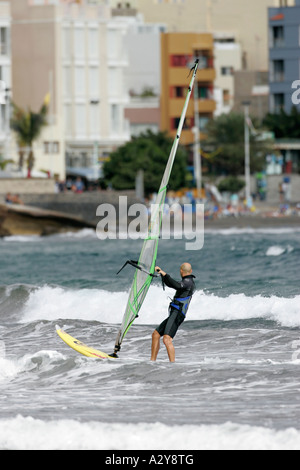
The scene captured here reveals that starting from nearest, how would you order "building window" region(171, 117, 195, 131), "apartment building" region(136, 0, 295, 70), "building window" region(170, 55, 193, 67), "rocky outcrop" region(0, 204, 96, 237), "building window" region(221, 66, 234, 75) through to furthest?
"rocky outcrop" region(0, 204, 96, 237)
"building window" region(171, 117, 195, 131)
"building window" region(170, 55, 193, 67)
"building window" region(221, 66, 234, 75)
"apartment building" region(136, 0, 295, 70)

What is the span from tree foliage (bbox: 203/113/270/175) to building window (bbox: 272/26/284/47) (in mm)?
8323

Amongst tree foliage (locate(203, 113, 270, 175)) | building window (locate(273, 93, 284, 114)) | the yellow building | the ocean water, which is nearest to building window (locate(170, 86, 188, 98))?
the yellow building

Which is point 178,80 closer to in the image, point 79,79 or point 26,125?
point 79,79

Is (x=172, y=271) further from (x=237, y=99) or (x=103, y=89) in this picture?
(x=237, y=99)

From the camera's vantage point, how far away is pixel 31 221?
53.3 m

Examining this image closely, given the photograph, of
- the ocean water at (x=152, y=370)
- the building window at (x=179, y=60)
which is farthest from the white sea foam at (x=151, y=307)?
the building window at (x=179, y=60)

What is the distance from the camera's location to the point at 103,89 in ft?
245

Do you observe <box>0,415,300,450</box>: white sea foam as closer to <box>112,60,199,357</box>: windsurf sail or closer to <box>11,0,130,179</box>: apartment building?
<box>112,60,199,357</box>: windsurf sail

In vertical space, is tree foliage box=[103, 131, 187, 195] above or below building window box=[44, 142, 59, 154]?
below

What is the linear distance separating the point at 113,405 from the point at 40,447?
6.31 ft

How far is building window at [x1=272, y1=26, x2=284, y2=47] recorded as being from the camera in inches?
3194

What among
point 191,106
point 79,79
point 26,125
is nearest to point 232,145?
point 191,106

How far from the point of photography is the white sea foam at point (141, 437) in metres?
12.0
